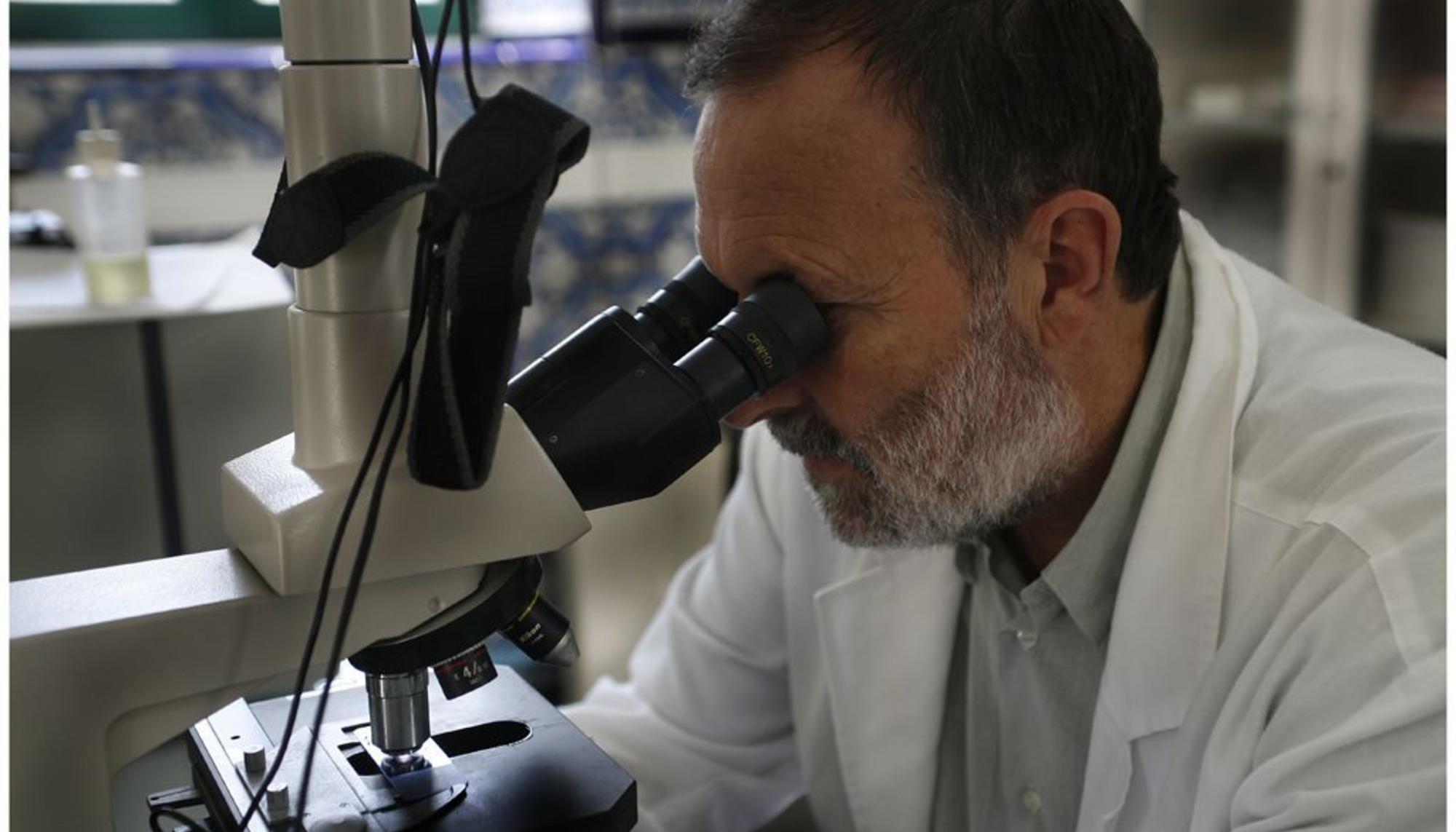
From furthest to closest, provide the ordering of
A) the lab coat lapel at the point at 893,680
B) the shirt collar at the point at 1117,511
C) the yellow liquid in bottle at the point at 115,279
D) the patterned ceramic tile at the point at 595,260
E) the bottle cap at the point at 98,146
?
1. the patterned ceramic tile at the point at 595,260
2. the bottle cap at the point at 98,146
3. the yellow liquid in bottle at the point at 115,279
4. the lab coat lapel at the point at 893,680
5. the shirt collar at the point at 1117,511

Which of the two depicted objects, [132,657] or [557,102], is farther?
[557,102]

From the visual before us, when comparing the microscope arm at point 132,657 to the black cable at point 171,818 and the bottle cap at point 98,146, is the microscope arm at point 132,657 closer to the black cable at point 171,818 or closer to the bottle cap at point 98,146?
the black cable at point 171,818

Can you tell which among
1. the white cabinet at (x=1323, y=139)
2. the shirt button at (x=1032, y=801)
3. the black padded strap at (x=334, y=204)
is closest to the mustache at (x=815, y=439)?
the shirt button at (x=1032, y=801)

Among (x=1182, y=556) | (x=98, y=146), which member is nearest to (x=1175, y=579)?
(x=1182, y=556)

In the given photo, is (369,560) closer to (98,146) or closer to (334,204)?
(334,204)

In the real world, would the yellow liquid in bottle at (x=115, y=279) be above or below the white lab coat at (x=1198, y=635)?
above

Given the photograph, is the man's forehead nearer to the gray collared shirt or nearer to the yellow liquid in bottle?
the gray collared shirt

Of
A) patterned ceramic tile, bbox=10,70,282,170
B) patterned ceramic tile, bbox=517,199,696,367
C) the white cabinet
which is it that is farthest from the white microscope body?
the white cabinet

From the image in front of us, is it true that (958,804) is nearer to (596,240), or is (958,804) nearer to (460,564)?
(460,564)

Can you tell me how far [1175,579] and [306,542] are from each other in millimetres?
681

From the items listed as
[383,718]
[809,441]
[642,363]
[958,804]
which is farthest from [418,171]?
[958,804]

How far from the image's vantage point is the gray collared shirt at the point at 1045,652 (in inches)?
48.5

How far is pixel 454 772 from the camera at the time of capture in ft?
3.10

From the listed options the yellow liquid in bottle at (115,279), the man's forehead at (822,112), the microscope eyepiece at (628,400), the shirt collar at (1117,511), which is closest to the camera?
the microscope eyepiece at (628,400)
